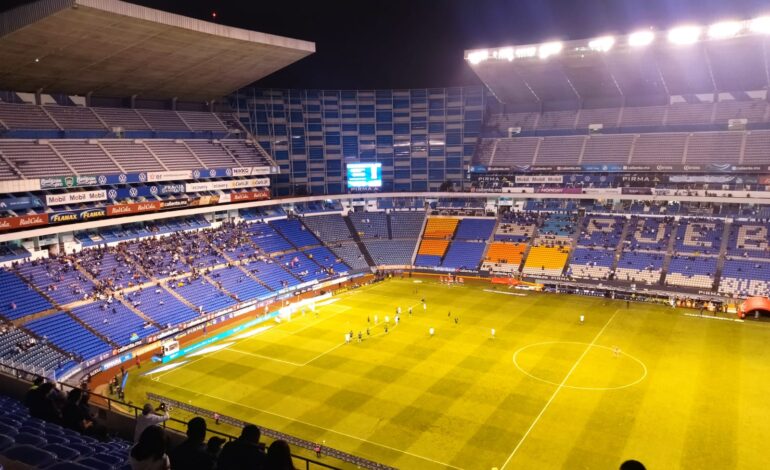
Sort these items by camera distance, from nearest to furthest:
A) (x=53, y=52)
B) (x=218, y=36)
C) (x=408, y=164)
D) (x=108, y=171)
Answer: (x=53, y=52) < (x=218, y=36) < (x=108, y=171) < (x=408, y=164)

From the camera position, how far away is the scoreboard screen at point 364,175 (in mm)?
74125

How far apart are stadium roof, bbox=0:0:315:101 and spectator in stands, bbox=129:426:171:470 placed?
3644cm

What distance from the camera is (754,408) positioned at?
27594 millimetres

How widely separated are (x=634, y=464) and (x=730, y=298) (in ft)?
171

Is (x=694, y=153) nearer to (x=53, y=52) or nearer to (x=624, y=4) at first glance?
(x=624, y=4)

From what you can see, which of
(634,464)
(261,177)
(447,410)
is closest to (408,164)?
(261,177)

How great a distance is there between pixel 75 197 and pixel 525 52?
48.7 m

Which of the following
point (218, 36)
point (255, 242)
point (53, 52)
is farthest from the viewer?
point (255, 242)

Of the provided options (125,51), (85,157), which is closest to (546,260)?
(125,51)

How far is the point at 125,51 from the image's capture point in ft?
148

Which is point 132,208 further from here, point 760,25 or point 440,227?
point 760,25

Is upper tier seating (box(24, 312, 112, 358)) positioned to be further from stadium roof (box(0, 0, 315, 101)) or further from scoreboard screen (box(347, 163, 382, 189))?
scoreboard screen (box(347, 163, 382, 189))

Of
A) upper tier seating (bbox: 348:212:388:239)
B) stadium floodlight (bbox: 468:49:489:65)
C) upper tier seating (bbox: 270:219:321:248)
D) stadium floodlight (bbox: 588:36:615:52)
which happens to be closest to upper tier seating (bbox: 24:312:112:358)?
upper tier seating (bbox: 270:219:321:248)

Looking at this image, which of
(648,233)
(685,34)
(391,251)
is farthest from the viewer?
(391,251)
